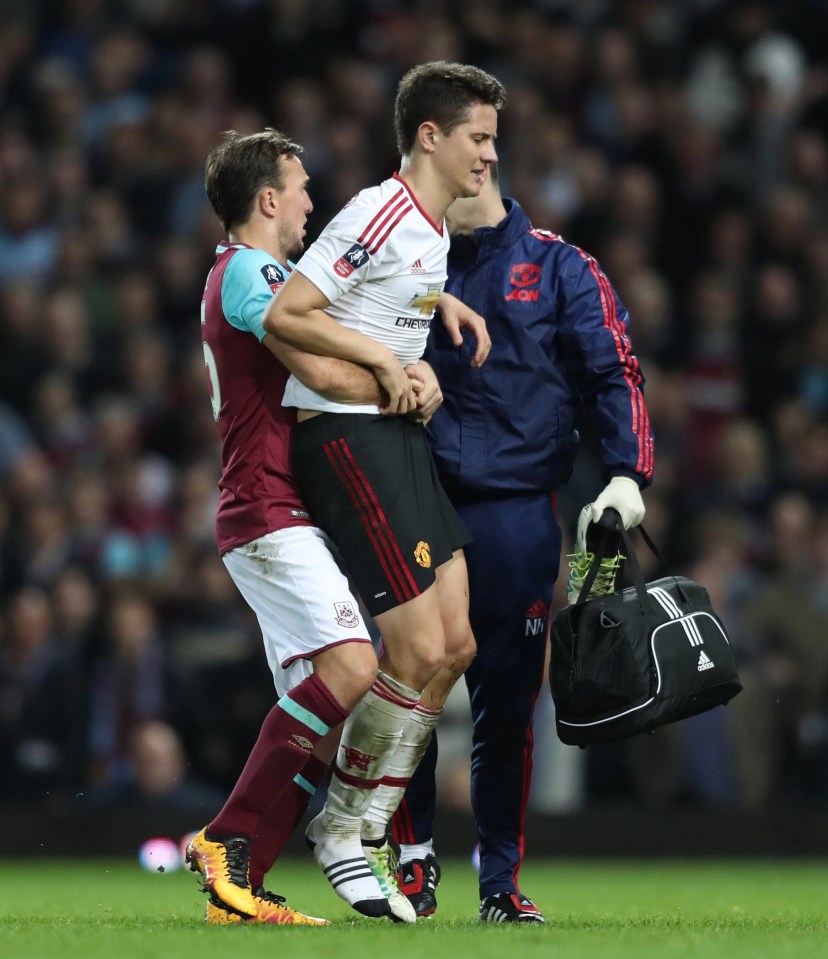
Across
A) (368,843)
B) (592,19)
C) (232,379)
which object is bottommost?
(368,843)

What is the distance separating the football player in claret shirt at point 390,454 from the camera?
5.07 m

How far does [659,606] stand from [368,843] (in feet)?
3.46

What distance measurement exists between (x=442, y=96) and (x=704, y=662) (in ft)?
5.71

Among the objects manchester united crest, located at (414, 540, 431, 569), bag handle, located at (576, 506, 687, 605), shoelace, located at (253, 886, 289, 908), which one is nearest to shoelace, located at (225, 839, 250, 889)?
shoelace, located at (253, 886, 289, 908)

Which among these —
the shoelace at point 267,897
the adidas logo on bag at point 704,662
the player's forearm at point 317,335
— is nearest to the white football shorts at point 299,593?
the player's forearm at point 317,335

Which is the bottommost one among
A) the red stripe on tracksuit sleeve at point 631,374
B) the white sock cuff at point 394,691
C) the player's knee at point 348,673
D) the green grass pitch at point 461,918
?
the green grass pitch at point 461,918

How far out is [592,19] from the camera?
12.9 meters

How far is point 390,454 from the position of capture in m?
5.16

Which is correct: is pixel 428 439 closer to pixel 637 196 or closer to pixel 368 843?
pixel 368 843

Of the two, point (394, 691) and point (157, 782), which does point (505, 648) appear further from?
point (157, 782)

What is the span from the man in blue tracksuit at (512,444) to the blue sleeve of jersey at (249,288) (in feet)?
2.17

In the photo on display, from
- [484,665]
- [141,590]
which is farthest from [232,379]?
[141,590]

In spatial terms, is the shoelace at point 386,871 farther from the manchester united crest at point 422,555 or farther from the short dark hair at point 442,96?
the short dark hair at point 442,96

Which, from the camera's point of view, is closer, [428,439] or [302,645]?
[302,645]
